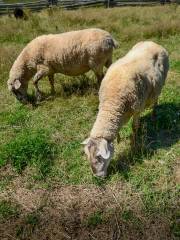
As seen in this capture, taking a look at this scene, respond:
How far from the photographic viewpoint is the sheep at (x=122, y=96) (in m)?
6.18

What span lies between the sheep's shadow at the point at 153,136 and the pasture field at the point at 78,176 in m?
0.02

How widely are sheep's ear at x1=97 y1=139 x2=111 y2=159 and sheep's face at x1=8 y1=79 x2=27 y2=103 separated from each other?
3.59 metres

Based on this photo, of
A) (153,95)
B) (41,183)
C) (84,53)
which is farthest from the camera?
(84,53)

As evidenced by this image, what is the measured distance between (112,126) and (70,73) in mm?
3313

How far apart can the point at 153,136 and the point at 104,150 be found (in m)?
1.72

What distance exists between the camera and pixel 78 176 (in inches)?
263

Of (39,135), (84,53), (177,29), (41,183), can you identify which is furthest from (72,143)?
(177,29)

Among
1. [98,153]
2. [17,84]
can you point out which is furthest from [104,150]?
[17,84]

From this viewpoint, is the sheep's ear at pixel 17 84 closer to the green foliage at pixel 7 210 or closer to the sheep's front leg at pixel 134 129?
the sheep's front leg at pixel 134 129

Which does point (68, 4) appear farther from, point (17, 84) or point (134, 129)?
point (134, 129)

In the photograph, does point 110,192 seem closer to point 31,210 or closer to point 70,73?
point 31,210

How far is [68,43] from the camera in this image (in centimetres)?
905

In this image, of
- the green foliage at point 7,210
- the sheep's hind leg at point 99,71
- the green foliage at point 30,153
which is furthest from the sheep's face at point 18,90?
the green foliage at point 7,210

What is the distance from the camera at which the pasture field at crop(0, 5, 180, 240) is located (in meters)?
5.81
